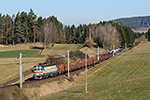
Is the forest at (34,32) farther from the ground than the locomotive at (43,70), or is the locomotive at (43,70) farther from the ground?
the forest at (34,32)

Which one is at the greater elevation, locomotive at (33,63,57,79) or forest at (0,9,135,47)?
forest at (0,9,135,47)

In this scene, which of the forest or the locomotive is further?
the forest

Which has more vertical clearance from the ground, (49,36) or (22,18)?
(22,18)

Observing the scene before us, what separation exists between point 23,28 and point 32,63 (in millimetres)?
69089

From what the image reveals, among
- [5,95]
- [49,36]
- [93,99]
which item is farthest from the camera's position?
[49,36]

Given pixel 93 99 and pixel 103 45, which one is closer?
pixel 93 99

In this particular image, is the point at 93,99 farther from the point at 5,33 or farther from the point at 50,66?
the point at 5,33

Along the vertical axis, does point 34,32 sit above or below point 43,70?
above

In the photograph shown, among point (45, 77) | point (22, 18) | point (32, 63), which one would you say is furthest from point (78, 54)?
point (22, 18)

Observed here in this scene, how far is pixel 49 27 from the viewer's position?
114250mm

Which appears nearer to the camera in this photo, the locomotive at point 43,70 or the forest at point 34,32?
the locomotive at point 43,70

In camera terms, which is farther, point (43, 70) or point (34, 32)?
point (34, 32)

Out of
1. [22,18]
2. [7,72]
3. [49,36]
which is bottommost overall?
[7,72]

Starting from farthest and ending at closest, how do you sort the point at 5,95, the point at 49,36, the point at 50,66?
the point at 49,36
the point at 50,66
the point at 5,95
